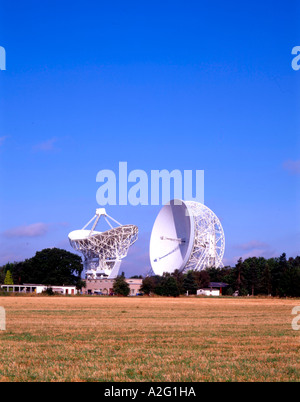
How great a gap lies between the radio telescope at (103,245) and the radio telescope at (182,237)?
1192 cm

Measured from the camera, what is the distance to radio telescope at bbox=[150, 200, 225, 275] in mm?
93438

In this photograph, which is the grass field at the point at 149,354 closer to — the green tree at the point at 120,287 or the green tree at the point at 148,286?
the green tree at the point at 120,287

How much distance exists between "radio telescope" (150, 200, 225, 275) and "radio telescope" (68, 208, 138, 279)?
1192 cm

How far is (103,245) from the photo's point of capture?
369 feet

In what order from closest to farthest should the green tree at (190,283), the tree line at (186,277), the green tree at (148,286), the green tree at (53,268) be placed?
the tree line at (186,277) < the green tree at (148,286) < the green tree at (190,283) < the green tree at (53,268)

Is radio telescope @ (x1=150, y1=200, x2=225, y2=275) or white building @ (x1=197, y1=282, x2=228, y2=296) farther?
white building @ (x1=197, y1=282, x2=228, y2=296)

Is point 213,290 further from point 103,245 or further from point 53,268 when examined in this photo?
point 53,268

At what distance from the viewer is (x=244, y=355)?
15.7 meters

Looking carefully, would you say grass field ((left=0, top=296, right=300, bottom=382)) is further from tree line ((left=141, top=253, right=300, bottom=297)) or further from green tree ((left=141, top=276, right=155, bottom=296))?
green tree ((left=141, top=276, right=155, bottom=296))

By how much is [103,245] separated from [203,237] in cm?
2318

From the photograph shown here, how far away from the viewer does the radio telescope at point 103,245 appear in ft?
356

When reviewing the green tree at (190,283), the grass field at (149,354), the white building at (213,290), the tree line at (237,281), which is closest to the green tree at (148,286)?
the tree line at (237,281)

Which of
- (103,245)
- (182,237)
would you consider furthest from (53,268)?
(182,237)

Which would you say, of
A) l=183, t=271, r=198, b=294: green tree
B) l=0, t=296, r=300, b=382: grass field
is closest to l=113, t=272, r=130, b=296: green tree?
l=183, t=271, r=198, b=294: green tree
